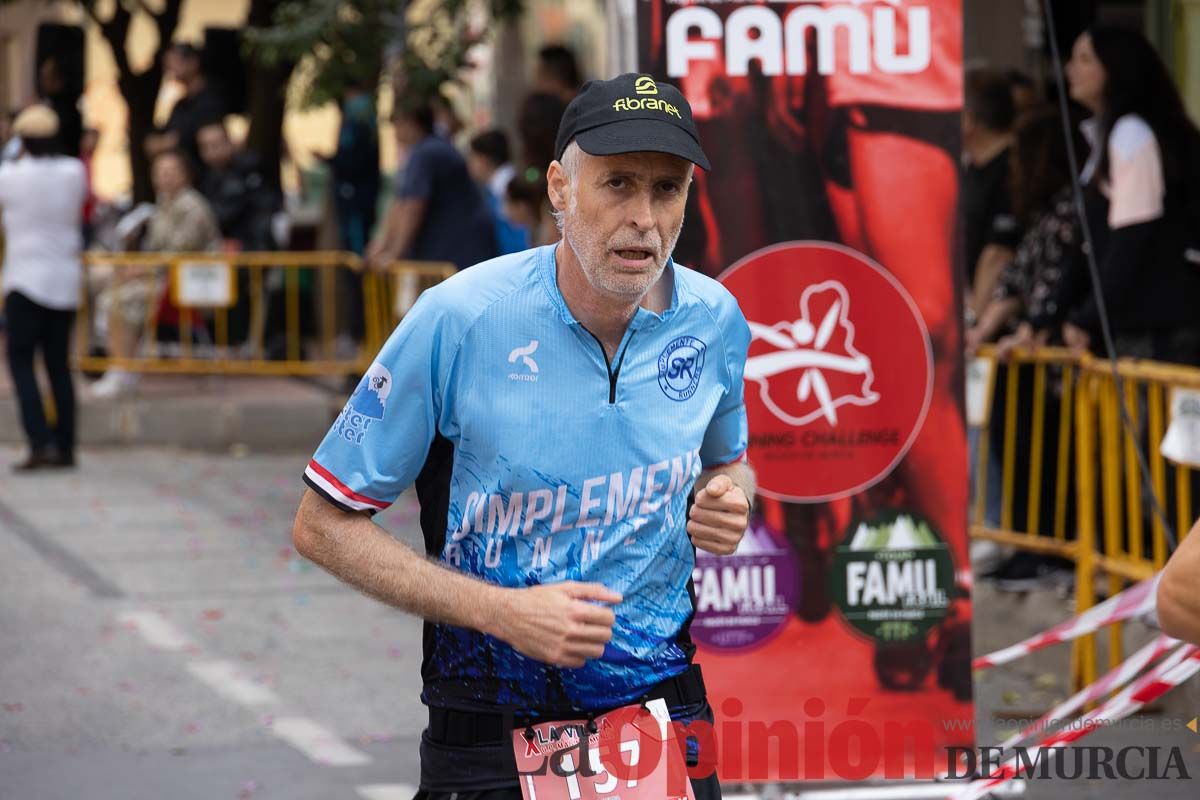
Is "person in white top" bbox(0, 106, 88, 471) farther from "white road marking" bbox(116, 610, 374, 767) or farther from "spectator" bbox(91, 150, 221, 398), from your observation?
"white road marking" bbox(116, 610, 374, 767)

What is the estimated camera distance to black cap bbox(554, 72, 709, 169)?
326 centimetres

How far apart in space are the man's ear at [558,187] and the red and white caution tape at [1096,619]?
2.61 m

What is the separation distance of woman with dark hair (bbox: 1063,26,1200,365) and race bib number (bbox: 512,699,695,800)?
4540mm

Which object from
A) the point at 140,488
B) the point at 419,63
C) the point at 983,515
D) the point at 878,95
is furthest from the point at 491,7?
the point at 878,95

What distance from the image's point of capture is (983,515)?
8305mm

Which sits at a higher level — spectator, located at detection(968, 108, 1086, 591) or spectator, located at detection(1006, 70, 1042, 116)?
spectator, located at detection(1006, 70, 1042, 116)

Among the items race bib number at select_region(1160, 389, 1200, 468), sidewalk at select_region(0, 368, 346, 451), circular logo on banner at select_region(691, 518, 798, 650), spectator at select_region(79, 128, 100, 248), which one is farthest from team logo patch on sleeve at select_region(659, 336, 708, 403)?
spectator at select_region(79, 128, 100, 248)

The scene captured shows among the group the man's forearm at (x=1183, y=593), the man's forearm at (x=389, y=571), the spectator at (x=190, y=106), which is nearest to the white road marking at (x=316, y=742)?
the man's forearm at (x=389, y=571)

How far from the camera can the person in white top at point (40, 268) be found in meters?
Answer: 12.3

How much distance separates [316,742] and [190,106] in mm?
11432

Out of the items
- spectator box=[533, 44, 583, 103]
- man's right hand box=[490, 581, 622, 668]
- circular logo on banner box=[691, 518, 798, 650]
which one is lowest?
circular logo on banner box=[691, 518, 798, 650]

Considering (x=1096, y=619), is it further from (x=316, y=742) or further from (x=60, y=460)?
(x=60, y=460)

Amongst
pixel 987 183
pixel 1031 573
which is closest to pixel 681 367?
pixel 1031 573

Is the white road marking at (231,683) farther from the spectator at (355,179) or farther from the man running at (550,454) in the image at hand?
the spectator at (355,179)
